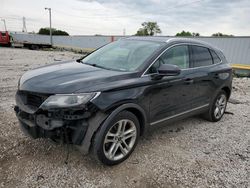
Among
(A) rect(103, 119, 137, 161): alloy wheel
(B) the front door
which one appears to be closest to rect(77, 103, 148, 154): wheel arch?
(A) rect(103, 119, 137, 161): alloy wheel

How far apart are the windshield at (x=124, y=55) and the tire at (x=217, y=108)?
2016 mm

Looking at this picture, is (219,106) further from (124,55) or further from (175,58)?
(124,55)

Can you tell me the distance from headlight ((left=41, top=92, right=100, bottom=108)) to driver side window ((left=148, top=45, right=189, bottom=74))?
3.67ft

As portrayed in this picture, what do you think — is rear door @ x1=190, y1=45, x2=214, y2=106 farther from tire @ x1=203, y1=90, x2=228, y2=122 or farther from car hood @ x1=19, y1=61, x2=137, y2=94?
car hood @ x1=19, y1=61, x2=137, y2=94

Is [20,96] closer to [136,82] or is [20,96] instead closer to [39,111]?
[39,111]

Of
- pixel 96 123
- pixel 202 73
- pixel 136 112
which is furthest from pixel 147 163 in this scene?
pixel 202 73

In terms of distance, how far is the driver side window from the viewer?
3.29 meters

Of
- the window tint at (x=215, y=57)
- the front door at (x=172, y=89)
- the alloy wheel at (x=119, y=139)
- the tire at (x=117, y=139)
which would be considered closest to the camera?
the tire at (x=117, y=139)

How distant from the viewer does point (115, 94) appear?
275 cm

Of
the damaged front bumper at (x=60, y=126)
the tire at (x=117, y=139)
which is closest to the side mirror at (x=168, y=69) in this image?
the tire at (x=117, y=139)

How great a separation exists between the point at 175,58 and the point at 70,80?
186 cm

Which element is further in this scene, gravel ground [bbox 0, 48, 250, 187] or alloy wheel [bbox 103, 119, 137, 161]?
alloy wheel [bbox 103, 119, 137, 161]

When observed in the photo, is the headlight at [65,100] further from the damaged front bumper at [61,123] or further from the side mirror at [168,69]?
the side mirror at [168,69]

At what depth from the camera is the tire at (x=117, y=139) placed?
2676 mm
